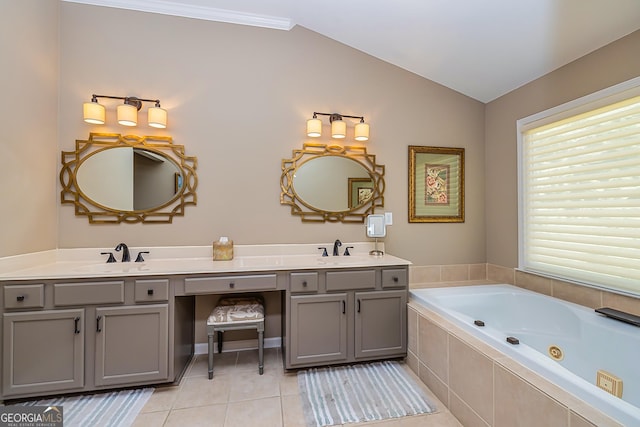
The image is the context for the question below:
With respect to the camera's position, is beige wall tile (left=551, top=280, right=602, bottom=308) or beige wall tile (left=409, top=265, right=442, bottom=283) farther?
beige wall tile (left=409, top=265, right=442, bottom=283)

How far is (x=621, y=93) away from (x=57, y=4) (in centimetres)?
415

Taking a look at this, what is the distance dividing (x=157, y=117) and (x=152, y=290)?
1358 mm

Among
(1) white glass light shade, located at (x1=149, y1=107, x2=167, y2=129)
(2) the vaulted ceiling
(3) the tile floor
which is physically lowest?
(3) the tile floor

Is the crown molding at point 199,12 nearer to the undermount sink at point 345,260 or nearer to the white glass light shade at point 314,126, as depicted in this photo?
the white glass light shade at point 314,126

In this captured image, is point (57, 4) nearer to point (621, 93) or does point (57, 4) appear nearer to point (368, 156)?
point (368, 156)

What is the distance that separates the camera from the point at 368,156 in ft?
8.69

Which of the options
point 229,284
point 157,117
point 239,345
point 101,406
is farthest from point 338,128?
point 101,406

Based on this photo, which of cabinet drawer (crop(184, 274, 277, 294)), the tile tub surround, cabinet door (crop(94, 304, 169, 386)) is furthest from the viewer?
cabinet drawer (crop(184, 274, 277, 294))

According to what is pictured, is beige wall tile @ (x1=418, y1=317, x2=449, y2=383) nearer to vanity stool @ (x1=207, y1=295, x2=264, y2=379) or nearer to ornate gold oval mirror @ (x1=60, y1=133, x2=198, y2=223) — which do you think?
vanity stool @ (x1=207, y1=295, x2=264, y2=379)

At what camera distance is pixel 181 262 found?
2.13 metres

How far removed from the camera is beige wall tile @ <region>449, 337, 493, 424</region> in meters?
1.36

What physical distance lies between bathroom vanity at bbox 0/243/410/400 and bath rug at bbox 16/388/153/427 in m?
0.07

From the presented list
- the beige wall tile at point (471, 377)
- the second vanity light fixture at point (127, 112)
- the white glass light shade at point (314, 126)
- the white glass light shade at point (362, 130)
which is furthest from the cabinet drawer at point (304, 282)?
the second vanity light fixture at point (127, 112)

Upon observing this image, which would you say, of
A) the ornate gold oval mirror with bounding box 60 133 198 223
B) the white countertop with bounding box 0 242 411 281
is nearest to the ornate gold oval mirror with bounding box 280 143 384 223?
the white countertop with bounding box 0 242 411 281
